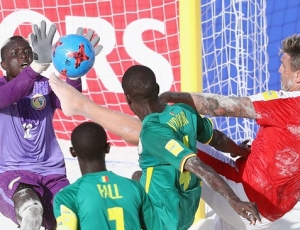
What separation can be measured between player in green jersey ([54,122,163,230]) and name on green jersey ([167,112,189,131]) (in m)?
0.49

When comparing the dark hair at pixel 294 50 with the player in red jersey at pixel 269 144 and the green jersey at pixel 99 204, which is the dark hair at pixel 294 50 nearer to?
the player in red jersey at pixel 269 144

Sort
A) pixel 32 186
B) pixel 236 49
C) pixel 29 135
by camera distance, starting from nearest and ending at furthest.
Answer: pixel 32 186 → pixel 29 135 → pixel 236 49

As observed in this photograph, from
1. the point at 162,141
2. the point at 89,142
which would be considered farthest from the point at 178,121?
the point at 89,142

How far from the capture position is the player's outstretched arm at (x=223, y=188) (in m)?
3.58

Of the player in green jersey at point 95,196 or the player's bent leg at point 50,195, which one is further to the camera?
the player's bent leg at point 50,195

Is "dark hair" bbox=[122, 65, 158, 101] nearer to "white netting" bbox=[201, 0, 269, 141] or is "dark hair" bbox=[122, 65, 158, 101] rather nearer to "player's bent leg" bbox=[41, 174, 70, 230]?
"player's bent leg" bbox=[41, 174, 70, 230]

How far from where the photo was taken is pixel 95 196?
3.53m

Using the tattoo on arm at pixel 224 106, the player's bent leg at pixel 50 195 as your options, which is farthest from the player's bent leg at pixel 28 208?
the tattoo on arm at pixel 224 106

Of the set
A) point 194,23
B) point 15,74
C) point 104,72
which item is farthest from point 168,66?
point 15,74

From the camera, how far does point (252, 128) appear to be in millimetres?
8188

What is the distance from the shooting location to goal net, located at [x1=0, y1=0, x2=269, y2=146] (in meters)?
7.97

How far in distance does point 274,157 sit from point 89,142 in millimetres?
1558

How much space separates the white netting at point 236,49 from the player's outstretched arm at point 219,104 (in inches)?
117

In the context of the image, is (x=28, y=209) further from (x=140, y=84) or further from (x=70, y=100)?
(x=140, y=84)
